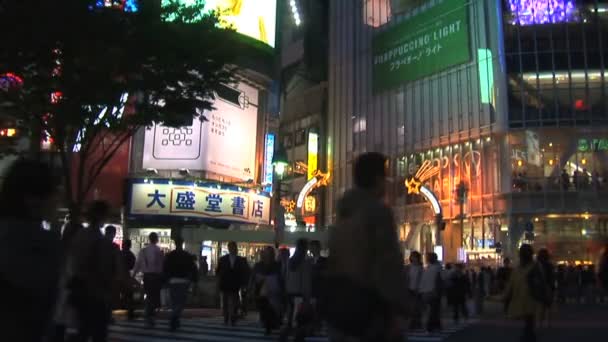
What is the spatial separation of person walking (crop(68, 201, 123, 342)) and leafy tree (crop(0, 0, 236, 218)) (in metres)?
5.11

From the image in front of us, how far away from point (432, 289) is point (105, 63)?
24.7 ft

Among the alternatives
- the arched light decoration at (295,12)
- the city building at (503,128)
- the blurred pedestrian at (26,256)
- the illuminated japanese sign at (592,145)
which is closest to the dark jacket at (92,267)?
the blurred pedestrian at (26,256)

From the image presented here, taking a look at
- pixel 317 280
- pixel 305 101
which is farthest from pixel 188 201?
pixel 305 101

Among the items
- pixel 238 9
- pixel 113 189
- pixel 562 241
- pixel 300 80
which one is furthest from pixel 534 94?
pixel 300 80

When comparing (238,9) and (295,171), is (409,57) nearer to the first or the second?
(295,171)

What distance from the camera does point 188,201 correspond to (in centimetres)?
2361

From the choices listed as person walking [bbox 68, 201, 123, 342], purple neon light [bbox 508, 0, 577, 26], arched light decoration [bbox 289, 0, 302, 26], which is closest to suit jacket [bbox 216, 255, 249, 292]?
person walking [bbox 68, 201, 123, 342]

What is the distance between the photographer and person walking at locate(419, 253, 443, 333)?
484 inches

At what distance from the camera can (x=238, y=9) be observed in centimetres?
2544

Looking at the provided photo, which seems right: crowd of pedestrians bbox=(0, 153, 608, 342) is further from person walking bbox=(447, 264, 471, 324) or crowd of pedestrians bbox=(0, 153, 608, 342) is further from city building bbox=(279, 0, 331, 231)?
city building bbox=(279, 0, 331, 231)

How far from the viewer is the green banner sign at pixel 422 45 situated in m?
41.8

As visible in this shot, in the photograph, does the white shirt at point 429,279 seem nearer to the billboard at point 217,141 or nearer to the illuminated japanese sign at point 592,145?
the billboard at point 217,141

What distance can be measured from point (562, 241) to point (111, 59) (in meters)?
32.5

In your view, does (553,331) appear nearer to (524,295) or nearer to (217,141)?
(524,295)
